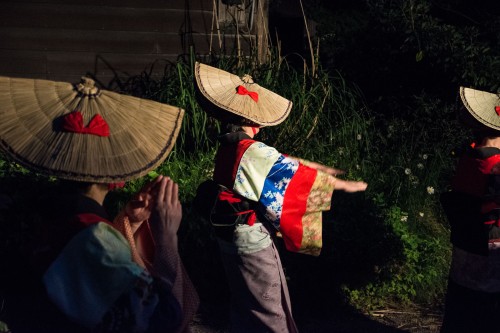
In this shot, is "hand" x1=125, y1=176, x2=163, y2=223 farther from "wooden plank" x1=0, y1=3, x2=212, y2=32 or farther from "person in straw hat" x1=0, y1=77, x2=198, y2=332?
"wooden plank" x1=0, y1=3, x2=212, y2=32

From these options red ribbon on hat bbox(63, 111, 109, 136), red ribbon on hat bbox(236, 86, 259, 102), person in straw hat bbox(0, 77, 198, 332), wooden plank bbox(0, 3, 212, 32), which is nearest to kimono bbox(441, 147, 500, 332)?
red ribbon on hat bbox(236, 86, 259, 102)

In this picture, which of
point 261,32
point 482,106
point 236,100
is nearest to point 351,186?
point 236,100

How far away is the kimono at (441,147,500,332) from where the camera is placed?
349cm

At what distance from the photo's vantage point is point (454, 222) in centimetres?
367

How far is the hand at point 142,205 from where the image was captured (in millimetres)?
2379

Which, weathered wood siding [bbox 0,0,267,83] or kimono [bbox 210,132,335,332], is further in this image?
weathered wood siding [bbox 0,0,267,83]

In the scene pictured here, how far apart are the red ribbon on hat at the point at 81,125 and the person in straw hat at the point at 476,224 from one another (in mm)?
2195

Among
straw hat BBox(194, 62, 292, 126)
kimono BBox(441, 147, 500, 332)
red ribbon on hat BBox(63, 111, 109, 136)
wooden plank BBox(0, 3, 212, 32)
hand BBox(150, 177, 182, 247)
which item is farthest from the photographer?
wooden plank BBox(0, 3, 212, 32)

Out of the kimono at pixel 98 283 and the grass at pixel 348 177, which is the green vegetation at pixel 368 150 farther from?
the kimono at pixel 98 283

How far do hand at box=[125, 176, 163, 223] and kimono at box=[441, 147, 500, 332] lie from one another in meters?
1.93

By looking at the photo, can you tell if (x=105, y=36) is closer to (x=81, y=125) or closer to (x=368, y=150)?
(x=368, y=150)

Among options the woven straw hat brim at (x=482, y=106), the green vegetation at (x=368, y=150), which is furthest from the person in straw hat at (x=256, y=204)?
the green vegetation at (x=368, y=150)

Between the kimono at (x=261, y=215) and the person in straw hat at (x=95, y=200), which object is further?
the kimono at (x=261, y=215)

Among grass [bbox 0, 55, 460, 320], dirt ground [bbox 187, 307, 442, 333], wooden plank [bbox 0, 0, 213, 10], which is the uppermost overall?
wooden plank [bbox 0, 0, 213, 10]
